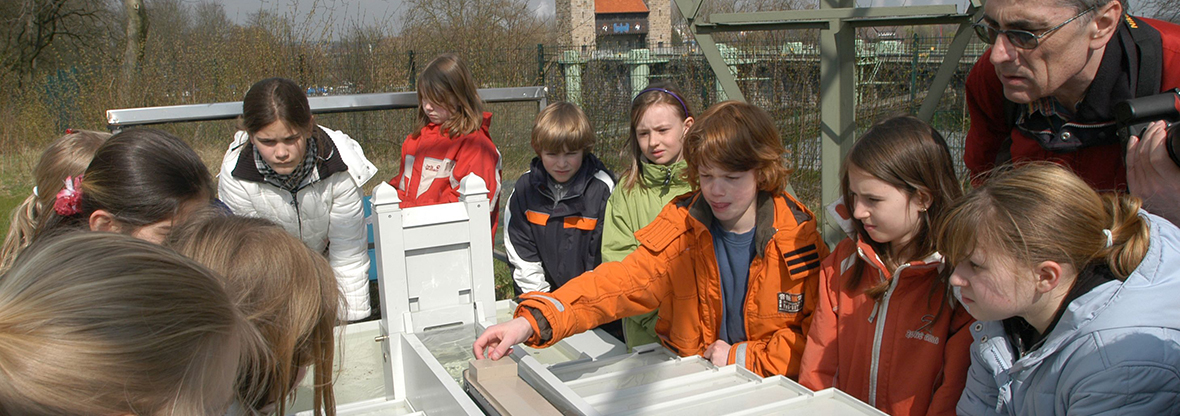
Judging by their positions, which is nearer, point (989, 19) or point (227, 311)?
point (227, 311)

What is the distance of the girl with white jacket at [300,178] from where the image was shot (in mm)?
2977

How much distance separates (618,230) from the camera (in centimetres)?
291

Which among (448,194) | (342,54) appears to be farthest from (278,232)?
(342,54)

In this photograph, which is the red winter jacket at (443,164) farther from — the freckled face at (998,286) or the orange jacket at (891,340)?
the freckled face at (998,286)

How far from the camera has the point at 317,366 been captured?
1.56 metres

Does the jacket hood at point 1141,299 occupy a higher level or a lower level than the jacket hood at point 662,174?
lower

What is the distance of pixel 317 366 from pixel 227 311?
0.49 m

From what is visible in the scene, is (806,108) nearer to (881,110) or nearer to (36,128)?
(881,110)

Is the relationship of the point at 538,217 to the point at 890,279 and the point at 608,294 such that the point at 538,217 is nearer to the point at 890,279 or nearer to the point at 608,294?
the point at 608,294

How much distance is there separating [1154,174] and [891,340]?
0.63 m

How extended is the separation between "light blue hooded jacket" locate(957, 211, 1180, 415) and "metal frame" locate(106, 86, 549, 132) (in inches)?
135

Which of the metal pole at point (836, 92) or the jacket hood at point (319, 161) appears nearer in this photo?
the jacket hood at point (319, 161)

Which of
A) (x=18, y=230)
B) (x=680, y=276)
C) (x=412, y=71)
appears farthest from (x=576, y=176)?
(x=412, y=71)

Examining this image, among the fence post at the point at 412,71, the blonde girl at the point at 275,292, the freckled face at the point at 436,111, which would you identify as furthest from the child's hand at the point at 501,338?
the fence post at the point at 412,71
